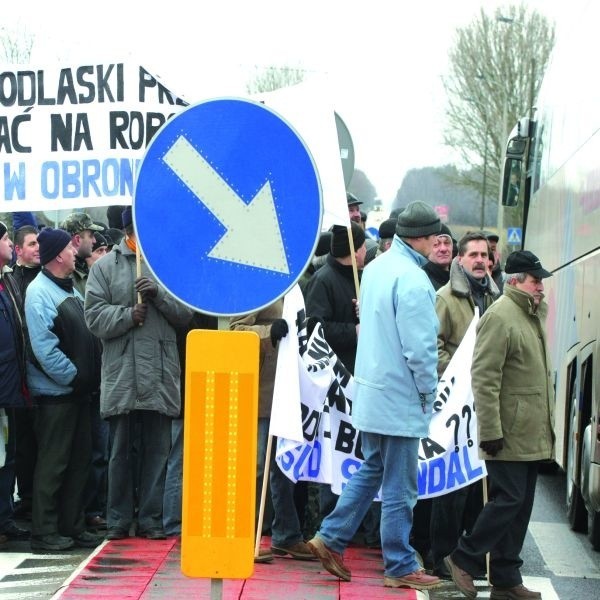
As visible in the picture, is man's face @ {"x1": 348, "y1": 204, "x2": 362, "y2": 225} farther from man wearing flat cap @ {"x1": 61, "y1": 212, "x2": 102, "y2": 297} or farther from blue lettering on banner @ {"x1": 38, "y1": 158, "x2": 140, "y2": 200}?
blue lettering on banner @ {"x1": 38, "y1": 158, "x2": 140, "y2": 200}

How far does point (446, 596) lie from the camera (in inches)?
321

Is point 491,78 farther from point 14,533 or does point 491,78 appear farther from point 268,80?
point 14,533

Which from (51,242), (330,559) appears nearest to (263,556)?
(330,559)

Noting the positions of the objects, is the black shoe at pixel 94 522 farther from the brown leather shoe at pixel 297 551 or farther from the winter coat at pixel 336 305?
the winter coat at pixel 336 305

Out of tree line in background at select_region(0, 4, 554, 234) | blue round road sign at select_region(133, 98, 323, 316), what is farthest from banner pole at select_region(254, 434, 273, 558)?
tree line in background at select_region(0, 4, 554, 234)

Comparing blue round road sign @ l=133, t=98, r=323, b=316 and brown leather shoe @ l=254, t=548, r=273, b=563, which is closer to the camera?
blue round road sign @ l=133, t=98, r=323, b=316

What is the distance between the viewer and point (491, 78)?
6247cm

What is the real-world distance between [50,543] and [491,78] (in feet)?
182

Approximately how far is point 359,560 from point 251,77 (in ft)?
226

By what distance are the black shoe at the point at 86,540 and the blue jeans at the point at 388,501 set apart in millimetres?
1812

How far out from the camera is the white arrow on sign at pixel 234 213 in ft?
17.7

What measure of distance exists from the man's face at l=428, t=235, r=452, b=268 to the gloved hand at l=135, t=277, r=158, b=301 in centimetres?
232

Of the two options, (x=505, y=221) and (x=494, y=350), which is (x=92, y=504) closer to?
(x=494, y=350)

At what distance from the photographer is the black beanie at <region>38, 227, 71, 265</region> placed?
9.21 m
